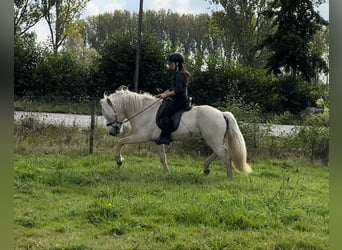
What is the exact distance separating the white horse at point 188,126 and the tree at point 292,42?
1715cm

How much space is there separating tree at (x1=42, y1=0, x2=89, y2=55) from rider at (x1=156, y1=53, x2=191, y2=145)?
27.4 meters

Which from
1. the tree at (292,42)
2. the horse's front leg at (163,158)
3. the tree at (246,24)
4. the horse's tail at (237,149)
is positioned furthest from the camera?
the tree at (246,24)

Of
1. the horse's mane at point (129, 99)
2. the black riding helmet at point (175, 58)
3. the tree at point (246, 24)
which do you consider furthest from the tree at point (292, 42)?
the black riding helmet at point (175, 58)

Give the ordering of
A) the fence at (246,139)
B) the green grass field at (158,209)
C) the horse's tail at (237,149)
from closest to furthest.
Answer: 1. the green grass field at (158,209)
2. the horse's tail at (237,149)
3. the fence at (246,139)

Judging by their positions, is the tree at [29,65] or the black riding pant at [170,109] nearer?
the black riding pant at [170,109]

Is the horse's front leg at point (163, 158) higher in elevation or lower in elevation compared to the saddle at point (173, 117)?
lower

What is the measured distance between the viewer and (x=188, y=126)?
8375 mm

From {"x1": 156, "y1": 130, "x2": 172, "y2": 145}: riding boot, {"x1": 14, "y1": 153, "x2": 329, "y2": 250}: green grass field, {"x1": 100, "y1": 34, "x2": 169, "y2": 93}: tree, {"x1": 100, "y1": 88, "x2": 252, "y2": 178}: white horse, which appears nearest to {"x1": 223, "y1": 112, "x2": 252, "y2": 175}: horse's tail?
{"x1": 100, "y1": 88, "x2": 252, "y2": 178}: white horse

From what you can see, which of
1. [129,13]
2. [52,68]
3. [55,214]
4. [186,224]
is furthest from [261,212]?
[129,13]

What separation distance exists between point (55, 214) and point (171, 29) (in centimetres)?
4502

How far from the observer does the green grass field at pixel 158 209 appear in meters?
4.22

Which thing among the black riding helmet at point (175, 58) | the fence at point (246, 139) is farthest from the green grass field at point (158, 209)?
the fence at point (246, 139)

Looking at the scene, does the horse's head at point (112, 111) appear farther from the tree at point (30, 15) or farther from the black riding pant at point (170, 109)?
the tree at point (30, 15)

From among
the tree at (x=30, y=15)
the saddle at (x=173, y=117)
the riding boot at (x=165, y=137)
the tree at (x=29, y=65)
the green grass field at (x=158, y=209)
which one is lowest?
the green grass field at (x=158, y=209)
